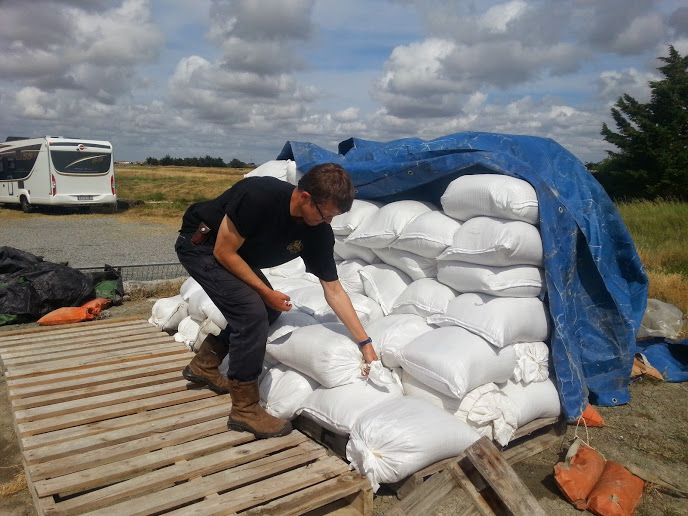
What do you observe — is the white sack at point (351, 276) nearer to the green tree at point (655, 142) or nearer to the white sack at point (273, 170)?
→ the white sack at point (273, 170)

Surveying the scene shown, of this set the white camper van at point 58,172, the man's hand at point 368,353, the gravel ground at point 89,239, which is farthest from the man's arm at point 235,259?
the white camper van at point 58,172

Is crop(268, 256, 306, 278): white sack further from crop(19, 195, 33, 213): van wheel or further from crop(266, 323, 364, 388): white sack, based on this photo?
crop(19, 195, 33, 213): van wheel

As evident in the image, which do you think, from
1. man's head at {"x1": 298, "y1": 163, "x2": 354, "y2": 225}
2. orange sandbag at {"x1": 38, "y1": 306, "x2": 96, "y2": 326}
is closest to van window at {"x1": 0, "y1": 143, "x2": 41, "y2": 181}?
orange sandbag at {"x1": 38, "y1": 306, "x2": 96, "y2": 326}

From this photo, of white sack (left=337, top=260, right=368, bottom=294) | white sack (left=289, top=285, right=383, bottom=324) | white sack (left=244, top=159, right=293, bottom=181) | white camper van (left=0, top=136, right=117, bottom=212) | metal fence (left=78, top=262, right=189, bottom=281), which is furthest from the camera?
white camper van (left=0, top=136, right=117, bottom=212)

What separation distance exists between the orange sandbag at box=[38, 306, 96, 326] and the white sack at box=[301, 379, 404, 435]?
2827mm

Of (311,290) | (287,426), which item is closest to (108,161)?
(311,290)

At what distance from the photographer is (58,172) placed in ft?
49.4

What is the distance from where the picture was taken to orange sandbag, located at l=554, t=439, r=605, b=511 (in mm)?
2449

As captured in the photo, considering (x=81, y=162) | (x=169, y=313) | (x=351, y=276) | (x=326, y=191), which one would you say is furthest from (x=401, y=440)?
(x=81, y=162)

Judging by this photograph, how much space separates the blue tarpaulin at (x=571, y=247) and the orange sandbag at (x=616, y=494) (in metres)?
0.51

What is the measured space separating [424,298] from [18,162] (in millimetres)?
16214

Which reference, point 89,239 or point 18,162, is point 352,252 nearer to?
point 89,239

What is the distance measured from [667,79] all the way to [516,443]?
65.9ft

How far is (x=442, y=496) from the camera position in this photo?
2.01 metres
